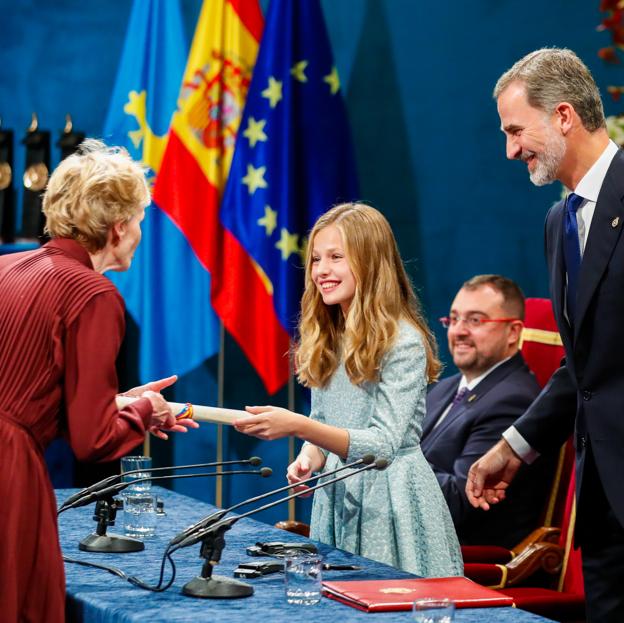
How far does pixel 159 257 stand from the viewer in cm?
552

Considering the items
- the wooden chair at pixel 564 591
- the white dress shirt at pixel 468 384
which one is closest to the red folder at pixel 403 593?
the wooden chair at pixel 564 591

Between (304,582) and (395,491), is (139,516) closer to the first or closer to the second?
(395,491)

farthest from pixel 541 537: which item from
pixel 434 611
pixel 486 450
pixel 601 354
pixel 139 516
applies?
pixel 434 611

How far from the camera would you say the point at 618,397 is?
271cm

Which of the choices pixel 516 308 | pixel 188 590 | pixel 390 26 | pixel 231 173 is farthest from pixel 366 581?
pixel 390 26

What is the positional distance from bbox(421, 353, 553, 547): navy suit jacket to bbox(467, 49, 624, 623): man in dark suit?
53.9 inches

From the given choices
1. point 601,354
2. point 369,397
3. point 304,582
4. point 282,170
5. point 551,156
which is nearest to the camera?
point 304,582

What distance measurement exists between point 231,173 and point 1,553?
319cm

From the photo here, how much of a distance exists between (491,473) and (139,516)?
99 centimetres

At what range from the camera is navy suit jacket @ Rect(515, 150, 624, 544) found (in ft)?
8.86

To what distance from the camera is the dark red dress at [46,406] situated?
2.36m

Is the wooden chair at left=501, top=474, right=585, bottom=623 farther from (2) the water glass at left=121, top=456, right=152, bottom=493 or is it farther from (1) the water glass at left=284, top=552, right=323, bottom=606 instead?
(1) the water glass at left=284, top=552, right=323, bottom=606

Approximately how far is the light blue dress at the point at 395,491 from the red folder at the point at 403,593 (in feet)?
2.03

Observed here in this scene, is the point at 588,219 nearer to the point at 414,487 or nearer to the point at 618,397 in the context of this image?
the point at 618,397
